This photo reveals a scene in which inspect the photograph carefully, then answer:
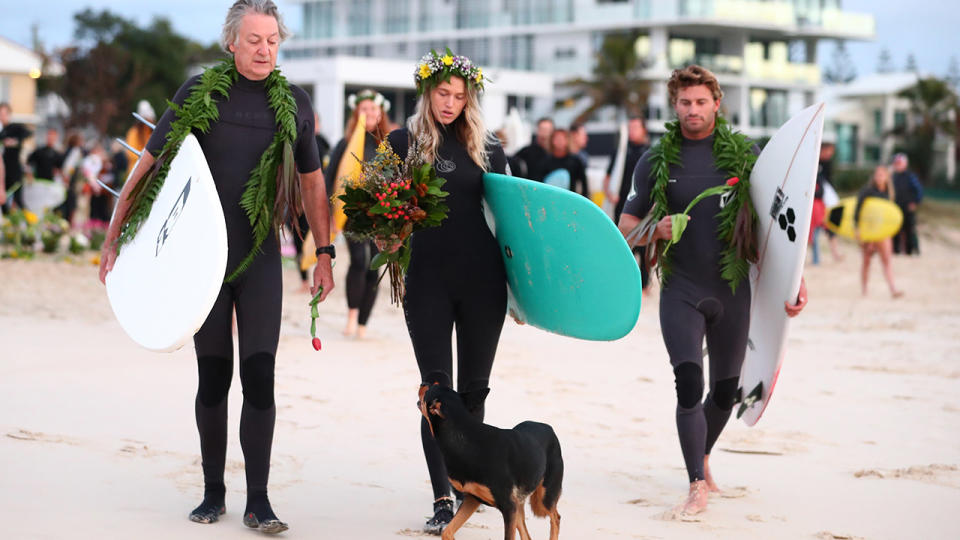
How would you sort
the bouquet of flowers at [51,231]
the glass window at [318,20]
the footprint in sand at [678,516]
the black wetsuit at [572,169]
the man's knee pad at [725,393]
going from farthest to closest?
the glass window at [318,20], the bouquet of flowers at [51,231], the black wetsuit at [572,169], the man's knee pad at [725,393], the footprint in sand at [678,516]

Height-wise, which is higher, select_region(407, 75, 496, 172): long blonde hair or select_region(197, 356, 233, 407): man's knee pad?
select_region(407, 75, 496, 172): long blonde hair

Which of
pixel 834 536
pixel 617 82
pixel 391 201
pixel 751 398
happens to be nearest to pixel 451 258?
pixel 391 201

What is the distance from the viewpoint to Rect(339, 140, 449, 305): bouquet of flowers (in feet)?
13.8

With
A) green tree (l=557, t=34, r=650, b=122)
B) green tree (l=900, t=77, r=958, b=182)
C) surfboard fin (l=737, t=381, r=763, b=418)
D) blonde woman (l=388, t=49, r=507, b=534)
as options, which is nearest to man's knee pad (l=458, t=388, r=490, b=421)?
blonde woman (l=388, t=49, r=507, b=534)

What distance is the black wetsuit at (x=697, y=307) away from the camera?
491cm

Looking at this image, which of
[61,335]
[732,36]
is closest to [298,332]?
[61,335]

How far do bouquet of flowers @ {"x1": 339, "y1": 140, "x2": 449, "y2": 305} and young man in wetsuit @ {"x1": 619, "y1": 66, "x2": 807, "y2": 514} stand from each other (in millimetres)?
1189

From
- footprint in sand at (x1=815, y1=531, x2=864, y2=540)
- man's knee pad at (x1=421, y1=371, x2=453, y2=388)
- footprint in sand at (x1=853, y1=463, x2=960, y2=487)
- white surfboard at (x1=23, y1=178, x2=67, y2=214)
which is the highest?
man's knee pad at (x1=421, y1=371, x2=453, y2=388)

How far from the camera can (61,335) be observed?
8.97m

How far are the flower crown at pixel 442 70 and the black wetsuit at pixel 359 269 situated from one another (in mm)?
4205

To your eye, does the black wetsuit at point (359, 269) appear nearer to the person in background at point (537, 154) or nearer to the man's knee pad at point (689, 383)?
the person in background at point (537, 154)

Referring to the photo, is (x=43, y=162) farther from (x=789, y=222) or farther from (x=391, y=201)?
(x=789, y=222)

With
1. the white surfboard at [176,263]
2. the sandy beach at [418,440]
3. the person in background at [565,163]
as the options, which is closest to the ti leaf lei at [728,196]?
the sandy beach at [418,440]

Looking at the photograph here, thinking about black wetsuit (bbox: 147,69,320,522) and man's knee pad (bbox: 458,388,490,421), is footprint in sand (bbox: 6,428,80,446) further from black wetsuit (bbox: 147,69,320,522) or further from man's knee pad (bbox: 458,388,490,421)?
man's knee pad (bbox: 458,388,490,421)
